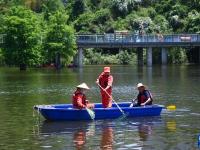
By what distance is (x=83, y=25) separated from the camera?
147 metres

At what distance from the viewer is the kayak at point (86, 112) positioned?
3102 cm

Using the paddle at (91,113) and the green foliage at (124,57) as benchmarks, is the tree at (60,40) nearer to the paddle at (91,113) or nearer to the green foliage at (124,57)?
the green foliage at (124,57)

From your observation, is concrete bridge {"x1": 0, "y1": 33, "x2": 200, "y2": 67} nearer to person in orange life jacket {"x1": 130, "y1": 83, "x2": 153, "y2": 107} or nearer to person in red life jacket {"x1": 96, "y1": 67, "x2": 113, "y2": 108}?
person in orange life jacket {"x1": 130, "y1": 83, "x2": 153, "y2": 107}

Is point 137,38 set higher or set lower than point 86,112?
higher

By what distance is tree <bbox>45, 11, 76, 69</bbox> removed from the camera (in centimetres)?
11019

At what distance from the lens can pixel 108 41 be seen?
114000 mm

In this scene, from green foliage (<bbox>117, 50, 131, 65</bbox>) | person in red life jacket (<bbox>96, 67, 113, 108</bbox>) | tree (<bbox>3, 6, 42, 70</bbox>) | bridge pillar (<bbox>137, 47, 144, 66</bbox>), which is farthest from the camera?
green foliage (<bbox>117, 50, 131, 65</bbox>)

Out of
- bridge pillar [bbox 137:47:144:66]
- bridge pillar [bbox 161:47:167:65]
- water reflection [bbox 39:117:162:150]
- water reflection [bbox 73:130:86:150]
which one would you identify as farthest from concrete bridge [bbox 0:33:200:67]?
water reflection [bbox 73:130:86:150]

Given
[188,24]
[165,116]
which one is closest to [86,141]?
[165,116]

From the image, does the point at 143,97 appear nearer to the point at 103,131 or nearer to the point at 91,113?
the point at 91,113

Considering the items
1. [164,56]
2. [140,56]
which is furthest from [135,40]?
[164,56]

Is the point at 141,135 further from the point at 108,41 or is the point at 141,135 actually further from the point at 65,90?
the point at 108,41

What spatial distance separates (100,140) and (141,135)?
2108mm

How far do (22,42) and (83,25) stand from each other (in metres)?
39.7
